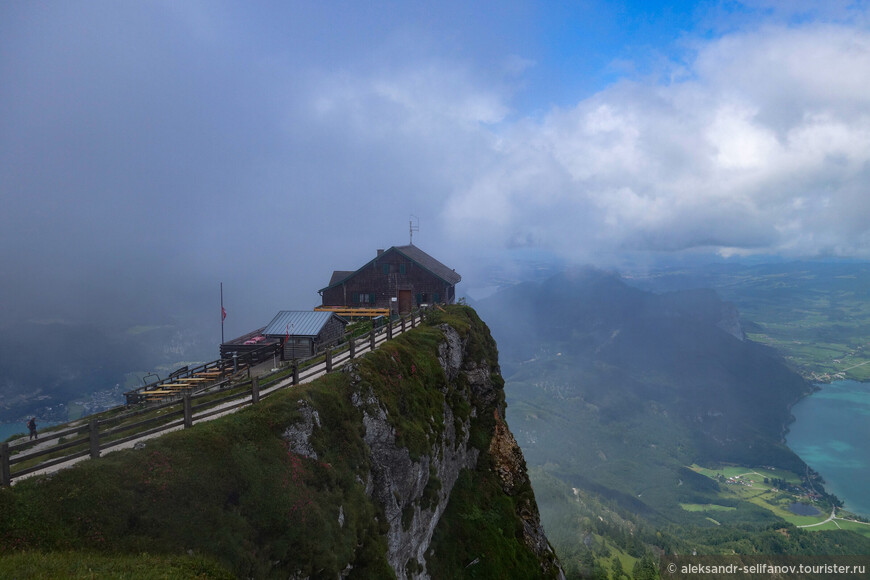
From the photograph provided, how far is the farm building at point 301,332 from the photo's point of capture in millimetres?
29844

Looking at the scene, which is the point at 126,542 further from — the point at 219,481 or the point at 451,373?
the point at 451,373

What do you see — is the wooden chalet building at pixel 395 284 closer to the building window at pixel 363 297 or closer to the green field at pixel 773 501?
the building window at pixel 363 297

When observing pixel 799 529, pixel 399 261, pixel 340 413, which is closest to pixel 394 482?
pixel 340 413

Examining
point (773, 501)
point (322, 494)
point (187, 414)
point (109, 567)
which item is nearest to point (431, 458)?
point (322, 494)

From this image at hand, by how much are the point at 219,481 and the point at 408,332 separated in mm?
19246

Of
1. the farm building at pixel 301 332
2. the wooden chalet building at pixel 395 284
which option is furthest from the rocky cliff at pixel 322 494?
the wooden chalet building at pixel 395 284

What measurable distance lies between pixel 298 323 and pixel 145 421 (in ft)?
57.2

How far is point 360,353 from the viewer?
24.4 m

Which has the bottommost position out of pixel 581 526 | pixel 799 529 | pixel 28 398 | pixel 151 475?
pixel 799 529

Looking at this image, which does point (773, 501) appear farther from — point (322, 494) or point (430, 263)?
point (322, 494)

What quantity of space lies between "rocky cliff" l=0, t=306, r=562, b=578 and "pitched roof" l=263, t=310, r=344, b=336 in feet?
23.3

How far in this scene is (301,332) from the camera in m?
29.9

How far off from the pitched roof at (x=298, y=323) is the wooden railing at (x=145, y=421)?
512cm

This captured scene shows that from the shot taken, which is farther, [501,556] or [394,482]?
[501,556]
